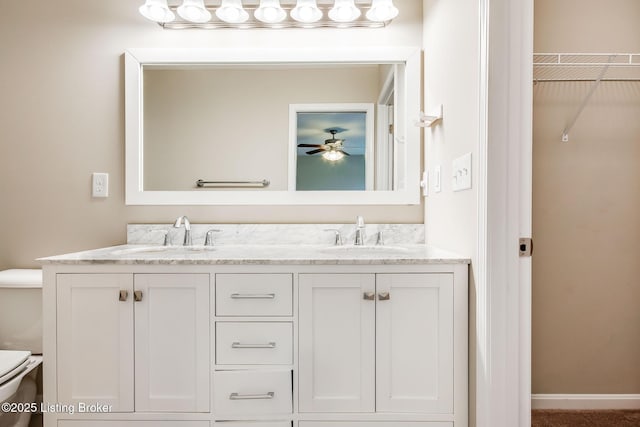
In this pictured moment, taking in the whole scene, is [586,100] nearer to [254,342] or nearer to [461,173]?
[461,173]

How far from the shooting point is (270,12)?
167 centimetres

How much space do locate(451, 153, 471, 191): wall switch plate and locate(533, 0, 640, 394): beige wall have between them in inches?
23.0

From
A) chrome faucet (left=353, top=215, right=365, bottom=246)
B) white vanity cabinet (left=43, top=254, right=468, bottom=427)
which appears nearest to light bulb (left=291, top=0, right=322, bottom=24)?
chrome faucet (left=353, top=215, right=365, bottom=246)

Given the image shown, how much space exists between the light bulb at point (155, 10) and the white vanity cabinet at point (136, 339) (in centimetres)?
121

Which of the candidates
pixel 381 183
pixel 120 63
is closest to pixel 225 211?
pixel 381 183

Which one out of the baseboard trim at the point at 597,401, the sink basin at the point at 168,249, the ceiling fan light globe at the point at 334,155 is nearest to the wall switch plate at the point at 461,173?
the ceiling fan light globe at the point at 334,155

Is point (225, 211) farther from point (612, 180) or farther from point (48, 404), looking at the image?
point (612, 180)

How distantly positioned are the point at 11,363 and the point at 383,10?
2059mm

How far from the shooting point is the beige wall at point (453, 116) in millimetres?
1170

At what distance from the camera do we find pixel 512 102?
3.48 ft

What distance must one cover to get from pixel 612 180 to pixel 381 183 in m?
1.04

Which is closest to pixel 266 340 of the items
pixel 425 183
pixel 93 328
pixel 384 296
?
pixel 384 296

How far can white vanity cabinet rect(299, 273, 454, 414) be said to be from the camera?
1.22 metres

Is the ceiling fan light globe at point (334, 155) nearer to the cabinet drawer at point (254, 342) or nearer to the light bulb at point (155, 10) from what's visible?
the cabinet drawer at point (254, 342)
